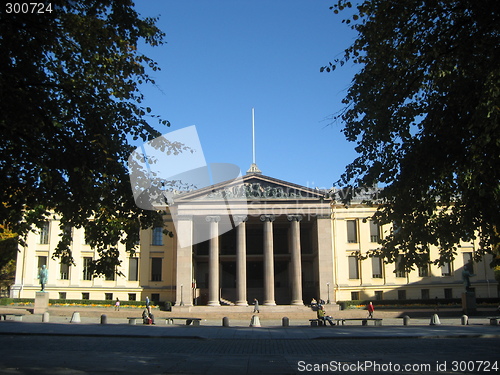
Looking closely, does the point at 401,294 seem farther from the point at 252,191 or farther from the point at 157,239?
the point at 157,239

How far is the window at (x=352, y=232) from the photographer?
62719 millimetres

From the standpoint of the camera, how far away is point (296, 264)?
5434cm

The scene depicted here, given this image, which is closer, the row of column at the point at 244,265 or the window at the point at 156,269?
the row of column at the point at 244,265

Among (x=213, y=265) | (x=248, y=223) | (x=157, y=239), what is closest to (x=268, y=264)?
(x=213, y=265)

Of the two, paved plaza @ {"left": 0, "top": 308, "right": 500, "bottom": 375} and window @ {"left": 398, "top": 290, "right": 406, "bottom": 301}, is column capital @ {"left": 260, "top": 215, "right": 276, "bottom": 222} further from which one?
paved plaza @ {"left": 0, "top": 308, "right": 500, "bottom": 375}

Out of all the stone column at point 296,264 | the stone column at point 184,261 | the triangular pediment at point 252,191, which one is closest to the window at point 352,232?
the triangular pediment at point 252,191

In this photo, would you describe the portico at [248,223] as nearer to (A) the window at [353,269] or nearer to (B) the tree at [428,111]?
(A) the window at [353,269]

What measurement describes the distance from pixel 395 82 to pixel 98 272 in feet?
34.3

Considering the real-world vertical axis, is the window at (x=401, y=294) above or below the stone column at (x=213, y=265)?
below

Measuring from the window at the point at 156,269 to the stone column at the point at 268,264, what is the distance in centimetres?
1571

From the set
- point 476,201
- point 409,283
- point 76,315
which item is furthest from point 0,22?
point 409,283

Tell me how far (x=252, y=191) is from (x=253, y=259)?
1071cm

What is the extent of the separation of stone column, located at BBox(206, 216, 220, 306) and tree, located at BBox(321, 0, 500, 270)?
127 feet

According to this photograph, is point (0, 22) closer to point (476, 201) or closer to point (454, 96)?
point (454, 96)
